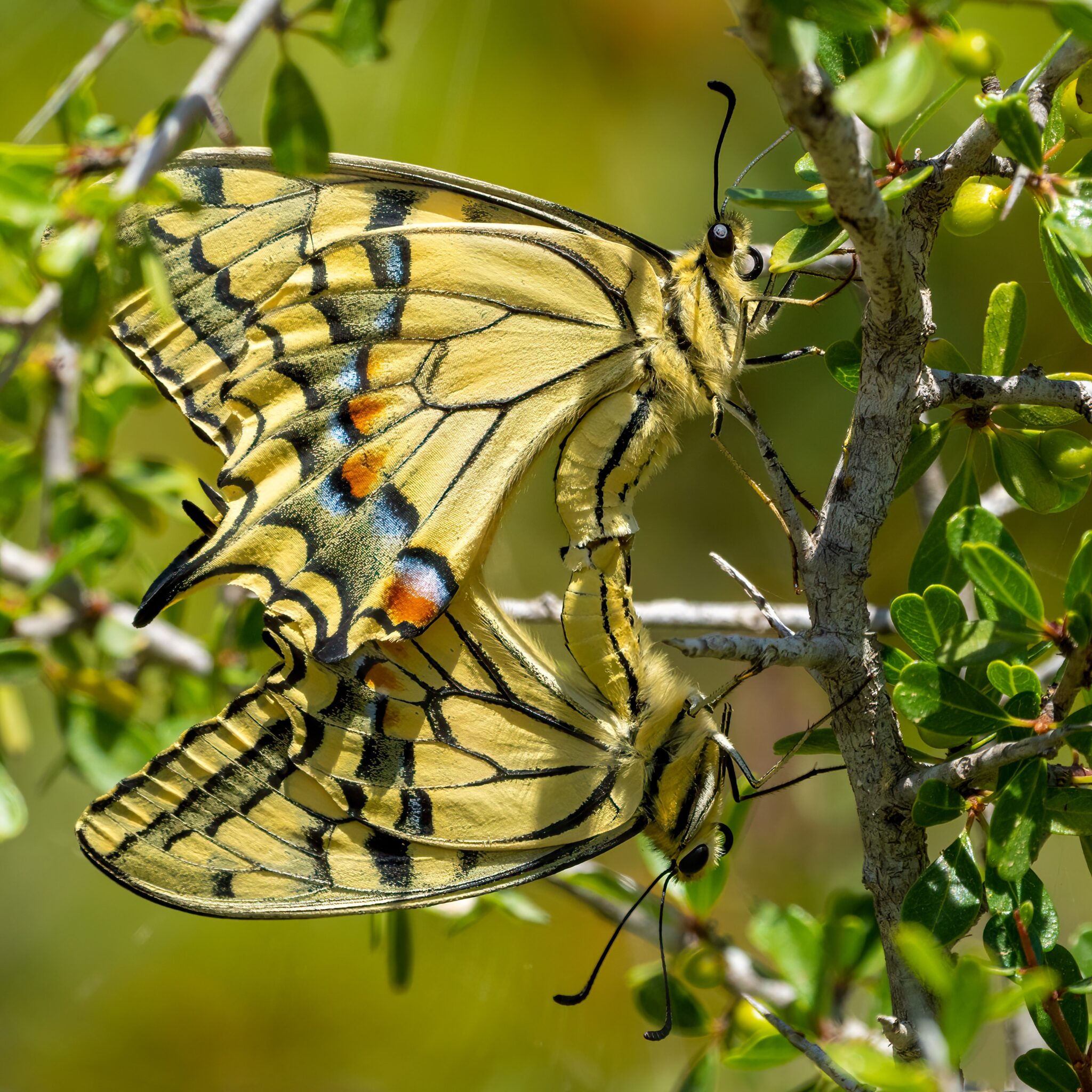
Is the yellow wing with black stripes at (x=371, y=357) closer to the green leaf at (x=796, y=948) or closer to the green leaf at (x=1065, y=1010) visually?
the green leaf at (x=796, y=948)

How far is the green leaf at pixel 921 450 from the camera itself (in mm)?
977

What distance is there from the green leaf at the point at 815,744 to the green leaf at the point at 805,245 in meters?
0.47

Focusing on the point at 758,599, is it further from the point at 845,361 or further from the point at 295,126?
the point at 295,126

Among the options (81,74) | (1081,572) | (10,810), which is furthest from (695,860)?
(81,74)

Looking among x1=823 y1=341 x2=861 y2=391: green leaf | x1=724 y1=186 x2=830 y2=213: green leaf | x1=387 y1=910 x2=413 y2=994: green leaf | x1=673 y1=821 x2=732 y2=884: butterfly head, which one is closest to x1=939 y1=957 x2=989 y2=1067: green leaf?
x1=724 y1=186 x2=830 y2=213: green leaf

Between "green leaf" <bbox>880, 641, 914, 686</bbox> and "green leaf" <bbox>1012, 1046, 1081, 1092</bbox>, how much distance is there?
34 centimetres

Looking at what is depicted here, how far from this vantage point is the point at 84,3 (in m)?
0.86

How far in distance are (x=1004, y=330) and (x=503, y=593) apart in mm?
1706

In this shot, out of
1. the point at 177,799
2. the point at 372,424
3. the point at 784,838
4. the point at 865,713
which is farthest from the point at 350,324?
the point at 784,838

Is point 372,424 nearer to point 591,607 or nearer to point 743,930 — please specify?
point 591,607

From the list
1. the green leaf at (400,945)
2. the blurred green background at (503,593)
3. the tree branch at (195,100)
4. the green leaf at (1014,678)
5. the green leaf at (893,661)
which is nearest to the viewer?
the tree branch at (195,100)

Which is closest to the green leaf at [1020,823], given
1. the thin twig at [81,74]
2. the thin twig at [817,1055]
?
the thin twig at [817,1055]

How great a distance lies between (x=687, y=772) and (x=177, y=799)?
653 mm

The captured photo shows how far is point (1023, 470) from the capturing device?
98 centimetres
